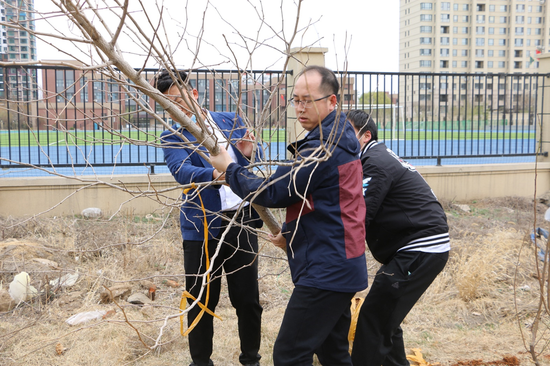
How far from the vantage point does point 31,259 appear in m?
5.26

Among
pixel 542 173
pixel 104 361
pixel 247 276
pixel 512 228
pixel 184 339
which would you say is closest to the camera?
pixel 247 276

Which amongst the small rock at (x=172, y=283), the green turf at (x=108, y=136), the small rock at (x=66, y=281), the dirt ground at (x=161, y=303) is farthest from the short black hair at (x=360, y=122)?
the small rock at (x=66, y=281)

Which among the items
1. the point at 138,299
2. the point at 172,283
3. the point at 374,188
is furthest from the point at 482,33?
the point at 374,188

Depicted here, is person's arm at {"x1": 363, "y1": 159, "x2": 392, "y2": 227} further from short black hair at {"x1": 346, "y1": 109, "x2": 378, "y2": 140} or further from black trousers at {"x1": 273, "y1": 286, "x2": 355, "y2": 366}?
black trousers at {"x1": 273, "y1": 286, "x2": 355, "y2": 366}

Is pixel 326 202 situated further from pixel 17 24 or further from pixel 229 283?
pixel 17 24

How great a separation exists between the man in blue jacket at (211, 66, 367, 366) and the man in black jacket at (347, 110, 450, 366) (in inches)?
21.0

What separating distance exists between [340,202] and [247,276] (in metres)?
1.20

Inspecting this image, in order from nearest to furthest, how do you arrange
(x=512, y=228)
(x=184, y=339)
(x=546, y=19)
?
(x=184, y=339) → (x=512, y=228) → (x=546, y=19)

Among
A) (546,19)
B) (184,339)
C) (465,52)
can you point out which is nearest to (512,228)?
(184,339)

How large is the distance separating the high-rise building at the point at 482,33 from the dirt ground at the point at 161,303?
96871 mm

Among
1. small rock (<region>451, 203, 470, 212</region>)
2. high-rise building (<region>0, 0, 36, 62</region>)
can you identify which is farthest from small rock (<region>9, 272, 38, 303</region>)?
small rock (<region>451, 203, 470, 212</region>)

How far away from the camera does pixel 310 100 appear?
218cm

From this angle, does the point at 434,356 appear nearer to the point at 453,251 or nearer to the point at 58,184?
the point at 453,251

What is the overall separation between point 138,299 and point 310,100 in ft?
10.3
